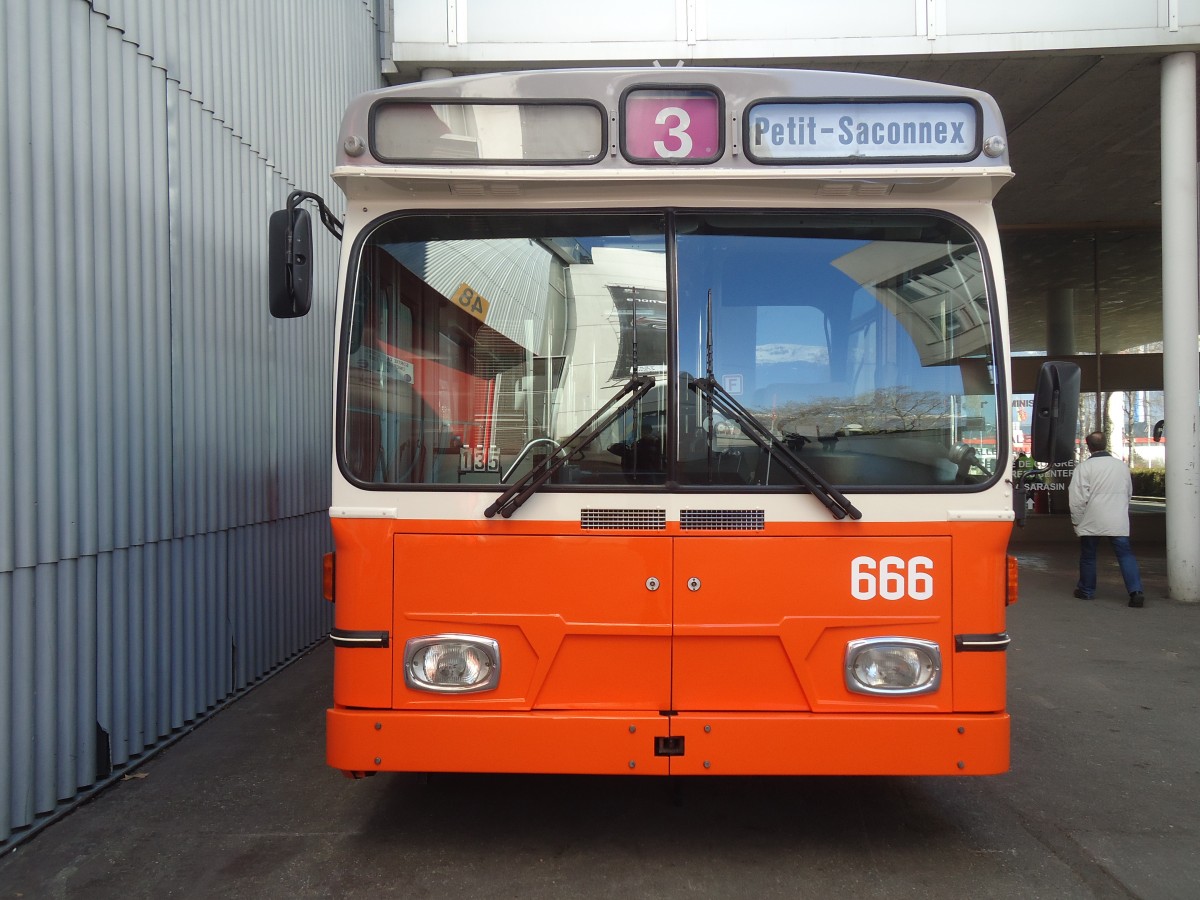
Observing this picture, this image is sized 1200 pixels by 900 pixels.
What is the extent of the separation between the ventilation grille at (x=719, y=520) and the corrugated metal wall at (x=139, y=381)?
108 inches

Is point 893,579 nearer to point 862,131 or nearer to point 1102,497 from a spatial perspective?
point 862,131

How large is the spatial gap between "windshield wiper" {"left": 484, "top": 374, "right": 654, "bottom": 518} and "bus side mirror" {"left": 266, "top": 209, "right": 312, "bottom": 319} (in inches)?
43.7

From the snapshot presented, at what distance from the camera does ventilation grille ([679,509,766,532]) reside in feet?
10.8

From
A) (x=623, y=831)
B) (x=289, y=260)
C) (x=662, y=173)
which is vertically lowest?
(x=623, y=831)

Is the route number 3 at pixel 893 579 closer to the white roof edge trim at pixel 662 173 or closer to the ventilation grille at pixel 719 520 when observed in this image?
the ventilation grille at pixel 719 520

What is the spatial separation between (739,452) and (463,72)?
23.8 ft

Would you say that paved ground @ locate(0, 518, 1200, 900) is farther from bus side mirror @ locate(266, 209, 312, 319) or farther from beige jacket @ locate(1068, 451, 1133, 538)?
beige jacket @ locate(1068, 451, 1133, 538)

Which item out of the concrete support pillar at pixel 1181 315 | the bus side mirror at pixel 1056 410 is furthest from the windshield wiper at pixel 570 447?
the concrete support pillar at pixel 1181 315

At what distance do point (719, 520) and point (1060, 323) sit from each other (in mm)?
15011

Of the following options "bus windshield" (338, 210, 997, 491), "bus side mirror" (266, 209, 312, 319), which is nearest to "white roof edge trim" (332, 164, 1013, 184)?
"bus windshield" (338, 210, 997, 491)

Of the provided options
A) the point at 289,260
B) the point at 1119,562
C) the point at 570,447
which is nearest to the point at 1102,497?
the point at 1119,562

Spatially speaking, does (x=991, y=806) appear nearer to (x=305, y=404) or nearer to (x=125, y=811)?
(x=125, y=811)

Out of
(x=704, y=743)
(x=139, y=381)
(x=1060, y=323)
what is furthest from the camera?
(x=1060, y=323)

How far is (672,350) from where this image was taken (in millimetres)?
3322
